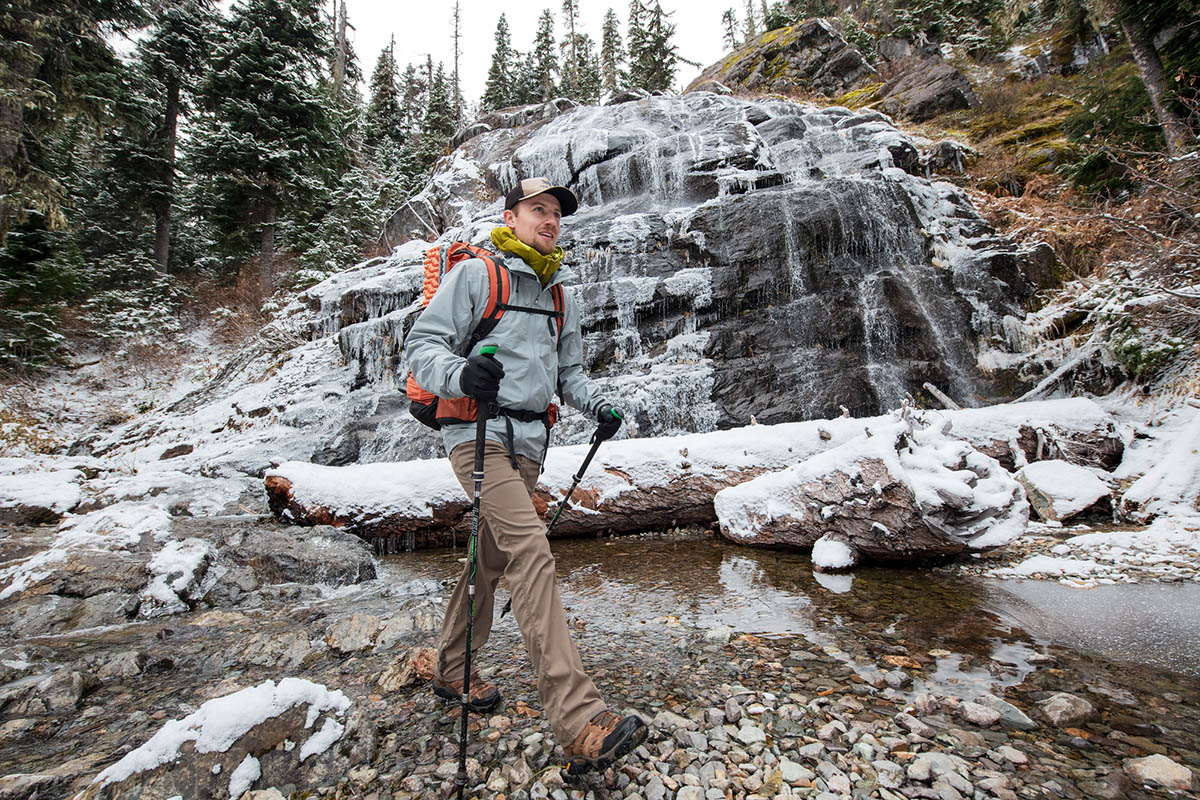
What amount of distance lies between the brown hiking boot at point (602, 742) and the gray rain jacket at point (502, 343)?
1306 millimetres

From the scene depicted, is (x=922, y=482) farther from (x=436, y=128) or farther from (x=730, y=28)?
(x=730, y=28)

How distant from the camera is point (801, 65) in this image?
30.4 meters

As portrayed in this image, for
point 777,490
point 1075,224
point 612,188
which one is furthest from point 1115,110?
point 777,490

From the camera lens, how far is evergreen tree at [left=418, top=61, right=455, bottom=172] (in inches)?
1342

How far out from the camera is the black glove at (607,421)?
3.03 meters

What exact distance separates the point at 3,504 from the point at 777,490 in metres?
10.9

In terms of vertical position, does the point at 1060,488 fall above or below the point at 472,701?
above

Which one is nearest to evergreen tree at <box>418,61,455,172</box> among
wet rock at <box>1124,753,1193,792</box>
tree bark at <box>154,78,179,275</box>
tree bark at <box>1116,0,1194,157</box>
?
tree bark at <box>154,78,179,275</box>

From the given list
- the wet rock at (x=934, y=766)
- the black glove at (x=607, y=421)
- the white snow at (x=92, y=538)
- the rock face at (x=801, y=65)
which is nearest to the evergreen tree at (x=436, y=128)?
the rock face at (x=801, y=65)

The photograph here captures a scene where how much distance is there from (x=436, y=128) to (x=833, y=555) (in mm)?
39441

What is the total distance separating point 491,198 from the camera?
2461 cm

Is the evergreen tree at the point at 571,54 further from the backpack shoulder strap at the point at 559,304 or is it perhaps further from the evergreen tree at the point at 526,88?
the backpack shoulder strap at the point at 559,304

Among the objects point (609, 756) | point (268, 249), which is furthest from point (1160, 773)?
point (268, 249)

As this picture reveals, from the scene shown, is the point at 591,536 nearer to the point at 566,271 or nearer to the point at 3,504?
the point at 566,271
